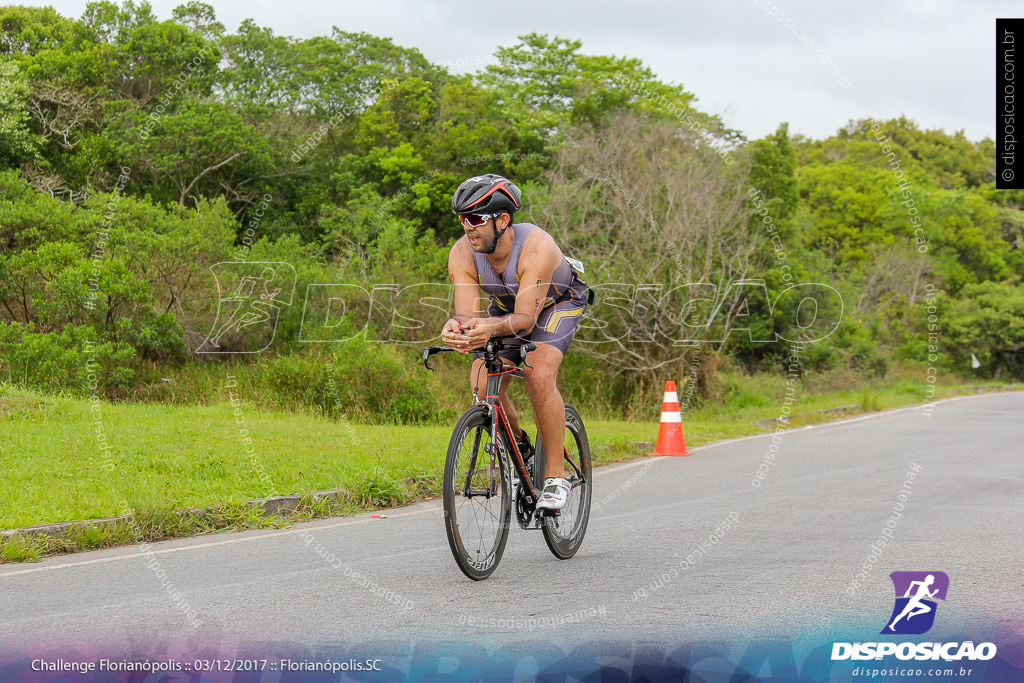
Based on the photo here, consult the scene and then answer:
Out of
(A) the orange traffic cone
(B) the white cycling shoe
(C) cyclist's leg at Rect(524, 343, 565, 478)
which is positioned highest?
(C) cyclist's leg at Rect(524, 343, 565, 478)

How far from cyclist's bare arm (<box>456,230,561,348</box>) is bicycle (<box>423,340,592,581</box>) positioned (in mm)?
157

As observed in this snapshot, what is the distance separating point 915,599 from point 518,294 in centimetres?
271

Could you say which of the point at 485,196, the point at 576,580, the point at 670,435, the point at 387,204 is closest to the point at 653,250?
the point at 670,435

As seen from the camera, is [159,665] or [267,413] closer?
[159,665]

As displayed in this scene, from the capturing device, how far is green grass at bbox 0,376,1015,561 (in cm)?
745

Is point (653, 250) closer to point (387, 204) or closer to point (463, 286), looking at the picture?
point (387, 204)

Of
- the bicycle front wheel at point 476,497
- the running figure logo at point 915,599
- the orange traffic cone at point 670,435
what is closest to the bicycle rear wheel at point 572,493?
the bicycle front wheel at point 476,497

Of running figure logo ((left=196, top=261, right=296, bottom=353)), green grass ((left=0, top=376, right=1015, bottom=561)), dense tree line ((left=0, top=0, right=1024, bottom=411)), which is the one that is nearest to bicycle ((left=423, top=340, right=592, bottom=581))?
green grass ((left=0, top=376, right=1015, bottom=561))

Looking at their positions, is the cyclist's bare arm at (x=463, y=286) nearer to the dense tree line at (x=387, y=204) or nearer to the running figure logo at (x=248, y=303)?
the dense tree line at (x=387, y=204)

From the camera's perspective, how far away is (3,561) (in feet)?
21.2

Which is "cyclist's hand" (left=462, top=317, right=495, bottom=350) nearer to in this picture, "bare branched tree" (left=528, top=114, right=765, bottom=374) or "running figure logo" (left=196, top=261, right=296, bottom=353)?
"bare branched tree" (left=528, top=114, right=765, bottom=374)

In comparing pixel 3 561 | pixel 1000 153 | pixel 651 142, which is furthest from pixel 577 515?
pixel 651 142

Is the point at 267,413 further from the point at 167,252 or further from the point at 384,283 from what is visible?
the point at 384,283

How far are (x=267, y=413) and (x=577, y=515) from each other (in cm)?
968
